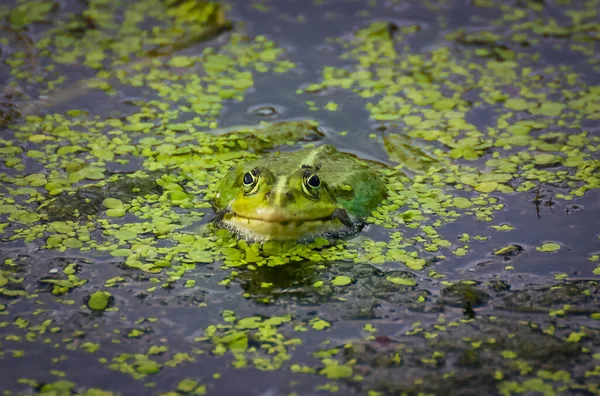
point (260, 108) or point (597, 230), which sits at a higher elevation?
point (260, 108)

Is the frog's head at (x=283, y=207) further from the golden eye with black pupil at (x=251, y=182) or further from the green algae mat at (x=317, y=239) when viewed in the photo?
the green algae mat at (x=317, y=239)

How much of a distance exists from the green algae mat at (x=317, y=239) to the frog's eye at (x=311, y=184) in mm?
345

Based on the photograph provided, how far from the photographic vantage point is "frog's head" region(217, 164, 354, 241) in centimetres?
436

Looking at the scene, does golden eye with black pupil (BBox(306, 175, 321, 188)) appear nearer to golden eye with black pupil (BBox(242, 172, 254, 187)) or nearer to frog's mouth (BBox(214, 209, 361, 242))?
frog's mouth (BBox(214, 209, 361, 242))

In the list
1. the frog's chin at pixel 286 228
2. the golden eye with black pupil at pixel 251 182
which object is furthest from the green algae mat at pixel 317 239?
the golden eye with black pupil at pixel 251 182

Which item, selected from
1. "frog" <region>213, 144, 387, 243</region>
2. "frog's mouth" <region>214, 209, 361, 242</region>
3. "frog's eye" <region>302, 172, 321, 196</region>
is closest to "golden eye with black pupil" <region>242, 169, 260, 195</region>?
"frog" <region>213, 144, 387, 243</region>

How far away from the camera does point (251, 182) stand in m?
4.46

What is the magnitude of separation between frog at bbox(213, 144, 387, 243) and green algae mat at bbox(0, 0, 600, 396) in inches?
3.7

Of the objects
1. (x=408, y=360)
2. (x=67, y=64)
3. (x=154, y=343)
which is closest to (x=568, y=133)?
(x=408, y=360)

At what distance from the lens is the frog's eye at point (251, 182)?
4.45 m

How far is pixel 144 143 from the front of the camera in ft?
18.8

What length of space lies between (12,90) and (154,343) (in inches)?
146

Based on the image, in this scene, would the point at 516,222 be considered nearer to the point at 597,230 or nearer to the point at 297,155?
the point at 597,230

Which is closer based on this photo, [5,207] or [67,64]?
[5,207]
